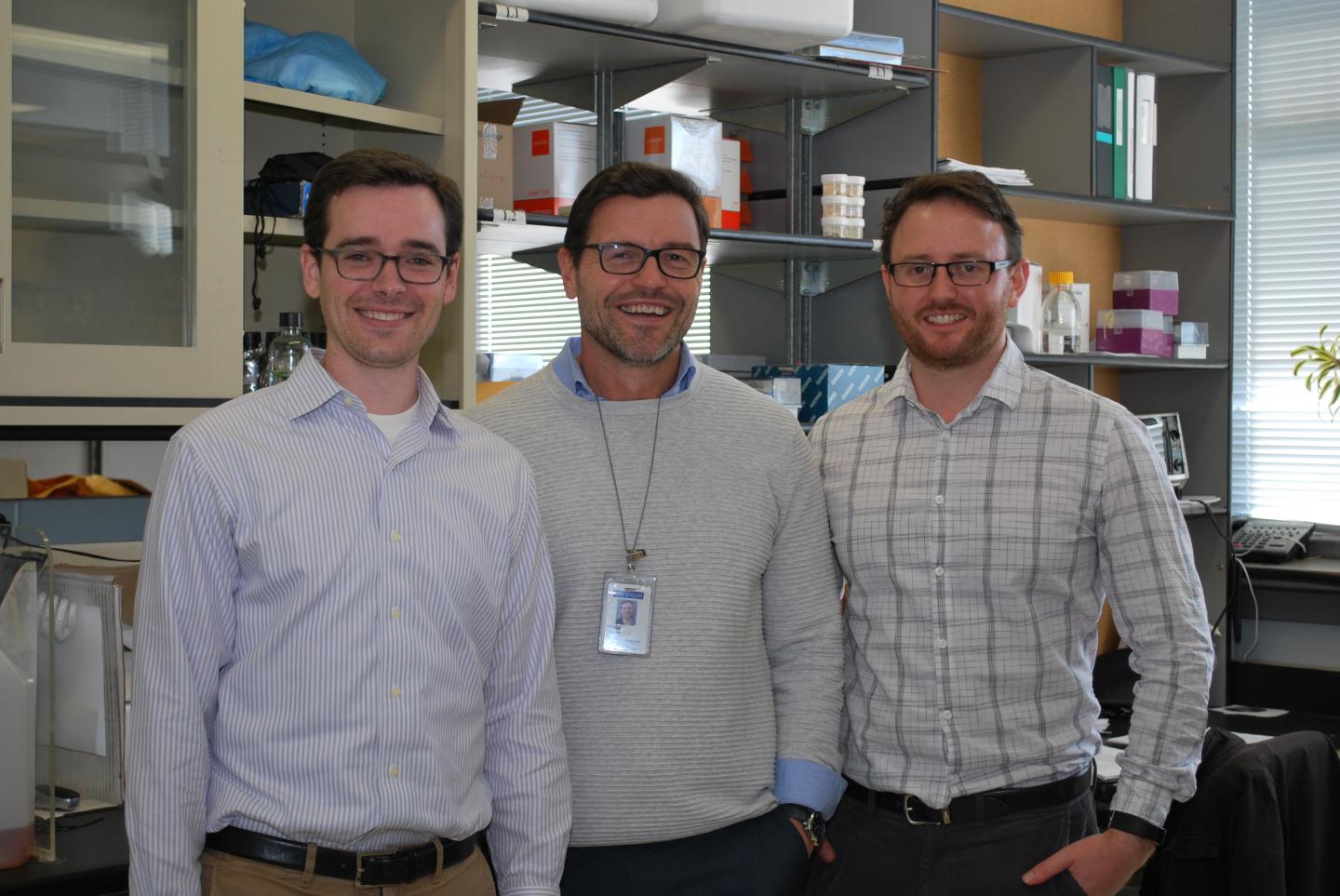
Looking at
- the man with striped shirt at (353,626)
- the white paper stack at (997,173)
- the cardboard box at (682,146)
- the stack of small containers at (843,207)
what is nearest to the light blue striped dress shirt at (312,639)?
the man with striped shirt at (353,626)

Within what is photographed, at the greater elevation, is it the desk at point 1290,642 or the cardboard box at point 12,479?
the cardboard box at point 12,479

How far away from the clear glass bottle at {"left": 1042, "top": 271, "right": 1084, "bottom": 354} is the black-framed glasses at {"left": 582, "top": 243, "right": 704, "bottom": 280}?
2.18 meters

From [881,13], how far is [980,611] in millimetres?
2033

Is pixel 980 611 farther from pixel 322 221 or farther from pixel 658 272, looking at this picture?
pixel 322 221

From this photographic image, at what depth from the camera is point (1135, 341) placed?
13.1 ft

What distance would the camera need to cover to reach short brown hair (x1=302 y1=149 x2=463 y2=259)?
5.27ft

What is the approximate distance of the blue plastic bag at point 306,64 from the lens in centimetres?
241

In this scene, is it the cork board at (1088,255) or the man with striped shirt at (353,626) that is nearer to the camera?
the man with striped shirt at (353,626)

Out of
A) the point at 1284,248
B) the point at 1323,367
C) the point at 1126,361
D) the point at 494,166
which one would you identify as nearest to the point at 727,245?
the point at 494,166

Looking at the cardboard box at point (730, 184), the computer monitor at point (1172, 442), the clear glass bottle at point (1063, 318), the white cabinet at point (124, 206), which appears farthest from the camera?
the computer monitor at point (1172, 442)

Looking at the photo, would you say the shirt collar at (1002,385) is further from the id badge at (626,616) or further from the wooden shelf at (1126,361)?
the wooden shelf at (1126,361)

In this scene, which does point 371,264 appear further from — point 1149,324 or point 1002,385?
point 1149,324

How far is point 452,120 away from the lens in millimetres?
2555

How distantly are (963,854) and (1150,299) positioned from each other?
270 centimetres
